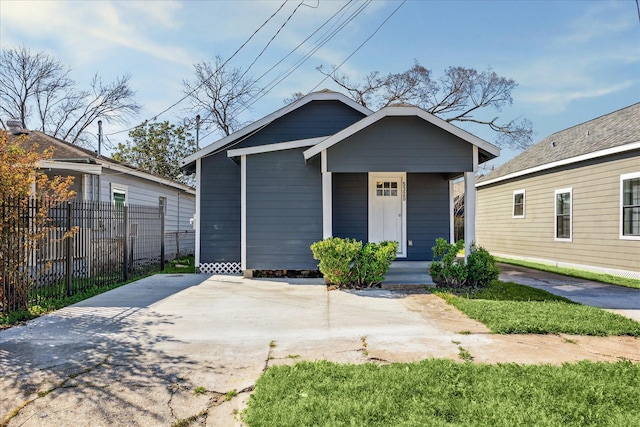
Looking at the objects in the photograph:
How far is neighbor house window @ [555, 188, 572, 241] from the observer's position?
12102 millimetres

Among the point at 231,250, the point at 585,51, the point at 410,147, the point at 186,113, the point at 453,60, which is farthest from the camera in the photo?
the point at 186,113

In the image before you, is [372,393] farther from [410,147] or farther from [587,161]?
[587,161]

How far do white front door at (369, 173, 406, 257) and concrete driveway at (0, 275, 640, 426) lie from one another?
3342 mm

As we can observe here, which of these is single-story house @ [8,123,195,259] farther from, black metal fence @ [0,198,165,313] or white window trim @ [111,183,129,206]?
black metal fence @ [0,198,165,313]

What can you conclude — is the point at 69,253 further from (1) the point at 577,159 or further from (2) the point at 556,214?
(2) the point at 556,214

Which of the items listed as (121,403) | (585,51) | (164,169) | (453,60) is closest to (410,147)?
(121,403)

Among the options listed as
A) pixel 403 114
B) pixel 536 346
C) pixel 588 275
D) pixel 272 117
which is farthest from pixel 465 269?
pixel 272 117

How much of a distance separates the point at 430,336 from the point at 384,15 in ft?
27.0

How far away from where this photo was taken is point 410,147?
344 inches

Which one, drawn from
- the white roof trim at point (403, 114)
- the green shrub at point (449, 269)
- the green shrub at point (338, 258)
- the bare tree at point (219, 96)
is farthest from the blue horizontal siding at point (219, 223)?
the bare tree at point (219, 96)

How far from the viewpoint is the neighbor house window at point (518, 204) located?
14.6 m

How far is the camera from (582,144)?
39.8ft

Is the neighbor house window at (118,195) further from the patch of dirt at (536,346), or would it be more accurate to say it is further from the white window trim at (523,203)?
the white window trim at (523,203)

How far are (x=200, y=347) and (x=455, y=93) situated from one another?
77.3ft
